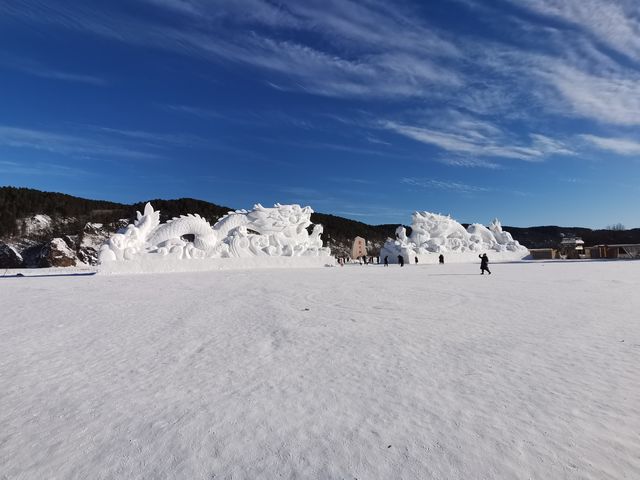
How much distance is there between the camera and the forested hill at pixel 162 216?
53750mm

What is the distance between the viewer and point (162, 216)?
60125mm

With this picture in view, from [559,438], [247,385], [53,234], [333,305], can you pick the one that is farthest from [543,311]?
[53,234]

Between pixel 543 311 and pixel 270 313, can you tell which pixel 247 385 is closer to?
pixel 270 313

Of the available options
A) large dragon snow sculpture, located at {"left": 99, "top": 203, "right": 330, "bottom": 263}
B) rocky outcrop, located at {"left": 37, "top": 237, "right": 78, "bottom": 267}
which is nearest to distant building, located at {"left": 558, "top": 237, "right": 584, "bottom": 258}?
large dragon snow sculpture, located at {"left": 99, "top": 203, "right": 330, "bottom": 263}

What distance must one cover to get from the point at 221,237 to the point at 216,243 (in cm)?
70

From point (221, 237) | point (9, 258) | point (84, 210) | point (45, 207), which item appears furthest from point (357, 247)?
point (45, 207)

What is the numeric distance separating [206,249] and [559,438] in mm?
19065

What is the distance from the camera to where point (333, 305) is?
8.04 m

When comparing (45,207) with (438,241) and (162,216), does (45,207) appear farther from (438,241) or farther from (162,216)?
(438,241)

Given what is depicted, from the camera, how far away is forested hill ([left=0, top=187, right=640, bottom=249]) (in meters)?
53.8

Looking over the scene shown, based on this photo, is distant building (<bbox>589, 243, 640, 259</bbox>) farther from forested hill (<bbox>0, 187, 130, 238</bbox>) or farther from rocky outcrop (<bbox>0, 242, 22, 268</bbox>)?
forested hill (<bbox>0, 187, 130, 238</bbox>)

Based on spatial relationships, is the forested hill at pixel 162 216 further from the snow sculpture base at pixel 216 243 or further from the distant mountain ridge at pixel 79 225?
the snow sculpture base at pixel 216 243

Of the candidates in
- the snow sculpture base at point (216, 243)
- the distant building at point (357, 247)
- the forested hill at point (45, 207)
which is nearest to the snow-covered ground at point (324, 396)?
the snow sculpture base at point (216, 243)

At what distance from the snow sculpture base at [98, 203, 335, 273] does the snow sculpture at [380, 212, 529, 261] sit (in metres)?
7.49
